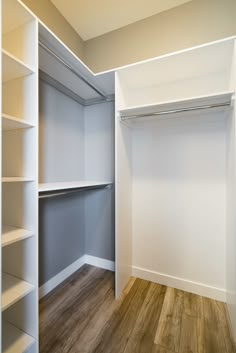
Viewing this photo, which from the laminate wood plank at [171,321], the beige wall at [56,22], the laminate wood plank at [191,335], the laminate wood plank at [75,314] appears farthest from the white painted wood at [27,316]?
the beige wall at [56,22]

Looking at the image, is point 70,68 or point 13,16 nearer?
point 13,16

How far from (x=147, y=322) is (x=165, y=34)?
270 centimetres

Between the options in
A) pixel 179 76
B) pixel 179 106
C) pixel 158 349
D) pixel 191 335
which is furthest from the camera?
pixel 179 76

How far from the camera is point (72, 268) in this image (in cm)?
217

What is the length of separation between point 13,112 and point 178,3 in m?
1.89

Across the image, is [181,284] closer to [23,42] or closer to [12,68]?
[12,68]

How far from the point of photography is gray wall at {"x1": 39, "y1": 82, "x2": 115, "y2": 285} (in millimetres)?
1814

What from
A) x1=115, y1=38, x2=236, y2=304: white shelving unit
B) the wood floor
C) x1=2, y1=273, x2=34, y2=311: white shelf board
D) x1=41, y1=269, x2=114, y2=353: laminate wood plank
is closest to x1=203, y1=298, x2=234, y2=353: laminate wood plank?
the wood floor

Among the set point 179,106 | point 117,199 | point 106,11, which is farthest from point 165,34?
point 117,199

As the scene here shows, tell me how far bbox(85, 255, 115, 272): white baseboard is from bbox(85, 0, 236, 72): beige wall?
2.37 metres

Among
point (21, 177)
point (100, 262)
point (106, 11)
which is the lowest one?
point (100, 262)

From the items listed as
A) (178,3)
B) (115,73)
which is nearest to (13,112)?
(115,73)

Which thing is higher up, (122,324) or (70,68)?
(70,68)

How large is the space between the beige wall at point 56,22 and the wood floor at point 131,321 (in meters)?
2.66
